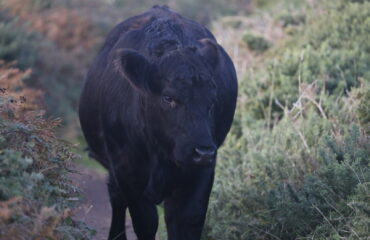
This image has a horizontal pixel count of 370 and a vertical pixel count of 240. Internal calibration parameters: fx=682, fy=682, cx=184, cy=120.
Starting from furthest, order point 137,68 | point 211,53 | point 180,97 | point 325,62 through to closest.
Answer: point 325,62 → point 211,53 → point 137,68 → point 180,97

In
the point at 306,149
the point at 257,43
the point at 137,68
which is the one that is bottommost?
the point at 257,43

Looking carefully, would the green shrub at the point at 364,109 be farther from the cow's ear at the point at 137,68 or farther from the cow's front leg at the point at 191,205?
the cow's ear at the point at 137,68

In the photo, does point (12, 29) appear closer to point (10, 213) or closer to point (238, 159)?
point (238, 159)

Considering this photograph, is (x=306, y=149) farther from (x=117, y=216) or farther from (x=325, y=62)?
(x=325, y=62)

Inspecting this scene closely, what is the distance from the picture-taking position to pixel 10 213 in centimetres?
402

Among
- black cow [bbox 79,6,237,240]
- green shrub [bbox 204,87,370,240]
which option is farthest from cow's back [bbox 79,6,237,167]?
green shrub [bbox 204,87,370,240]

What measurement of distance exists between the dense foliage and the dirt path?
4.39 feet

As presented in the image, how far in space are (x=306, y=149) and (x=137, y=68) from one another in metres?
2.83

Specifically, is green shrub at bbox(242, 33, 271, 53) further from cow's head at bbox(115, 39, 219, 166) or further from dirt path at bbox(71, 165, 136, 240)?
cow's head at bbox(115, 39, 219, 166)

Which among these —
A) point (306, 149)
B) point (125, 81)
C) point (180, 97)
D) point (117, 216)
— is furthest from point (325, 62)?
point (180, 97)

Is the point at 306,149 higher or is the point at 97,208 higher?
the point at 306,149

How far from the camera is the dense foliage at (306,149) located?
6.11 m

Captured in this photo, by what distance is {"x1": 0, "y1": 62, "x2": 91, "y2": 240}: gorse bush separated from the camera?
416cm

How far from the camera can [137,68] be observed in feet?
18.1
